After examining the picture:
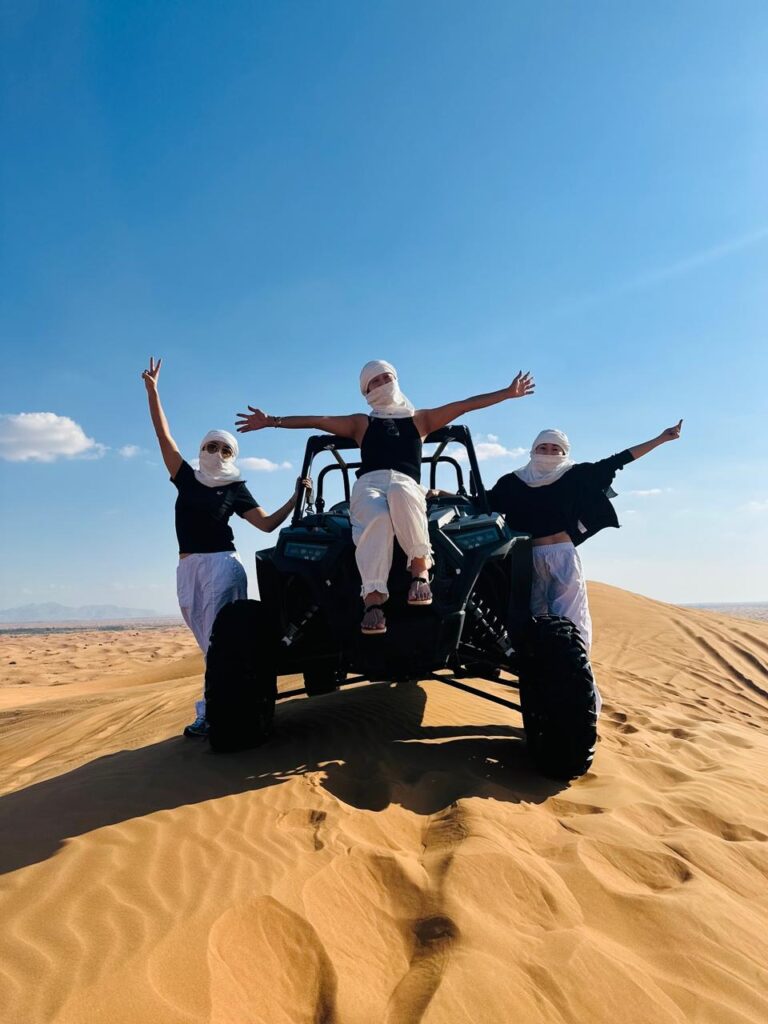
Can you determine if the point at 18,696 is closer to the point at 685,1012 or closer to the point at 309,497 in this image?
the point at 309,497

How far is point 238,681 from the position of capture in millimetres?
3674

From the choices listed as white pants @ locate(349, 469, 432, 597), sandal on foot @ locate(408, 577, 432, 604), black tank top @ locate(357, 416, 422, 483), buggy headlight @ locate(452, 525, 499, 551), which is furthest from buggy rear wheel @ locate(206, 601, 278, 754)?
buggy headlight @ locate(452, 525, 499, 551)

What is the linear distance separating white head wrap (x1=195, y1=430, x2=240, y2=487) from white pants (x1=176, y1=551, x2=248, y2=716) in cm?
56

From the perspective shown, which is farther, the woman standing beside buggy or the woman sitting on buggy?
the woman standing beside buggy

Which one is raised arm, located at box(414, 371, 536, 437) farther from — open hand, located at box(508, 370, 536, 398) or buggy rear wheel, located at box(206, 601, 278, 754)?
buggy rear wheel, located at box(206, 601, 278, 754)

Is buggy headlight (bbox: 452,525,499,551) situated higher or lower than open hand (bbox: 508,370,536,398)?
lower

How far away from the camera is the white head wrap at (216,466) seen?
185 inches

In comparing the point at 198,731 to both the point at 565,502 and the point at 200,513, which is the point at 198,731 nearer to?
the point at 200,513

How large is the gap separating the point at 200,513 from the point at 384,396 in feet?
5.74

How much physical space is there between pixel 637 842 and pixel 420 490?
203 cm

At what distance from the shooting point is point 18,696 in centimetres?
1111

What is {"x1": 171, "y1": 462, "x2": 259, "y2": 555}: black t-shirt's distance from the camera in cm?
462

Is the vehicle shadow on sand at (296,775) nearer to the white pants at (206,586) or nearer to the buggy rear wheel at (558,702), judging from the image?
the buggy rear wheel at (558,702)

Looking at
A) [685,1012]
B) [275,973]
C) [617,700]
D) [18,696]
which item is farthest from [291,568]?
[18,696]
